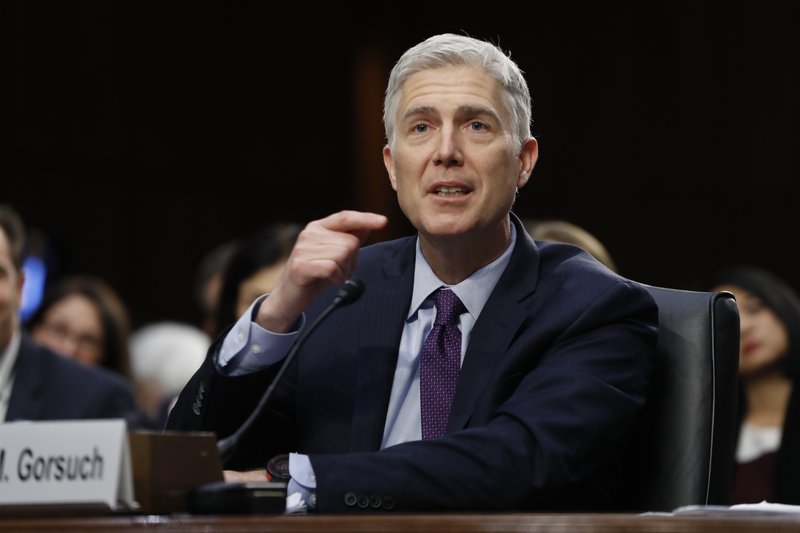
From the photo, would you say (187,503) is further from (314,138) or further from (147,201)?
(314,138)

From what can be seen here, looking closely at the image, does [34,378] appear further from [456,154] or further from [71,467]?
[71,467]

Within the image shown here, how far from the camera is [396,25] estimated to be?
8.07m

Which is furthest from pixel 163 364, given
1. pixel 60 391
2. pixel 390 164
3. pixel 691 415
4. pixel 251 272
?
pixel 691 415

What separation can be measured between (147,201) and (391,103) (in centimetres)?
547

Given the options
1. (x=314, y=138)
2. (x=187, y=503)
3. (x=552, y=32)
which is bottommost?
(x=187, y=503)

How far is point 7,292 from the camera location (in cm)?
387

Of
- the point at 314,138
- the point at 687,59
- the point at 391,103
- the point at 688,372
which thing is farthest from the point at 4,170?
the point at 688,372

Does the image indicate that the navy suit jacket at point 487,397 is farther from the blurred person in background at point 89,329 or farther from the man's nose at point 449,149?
the blurred person in background at point 89,329

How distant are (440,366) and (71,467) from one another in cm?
83

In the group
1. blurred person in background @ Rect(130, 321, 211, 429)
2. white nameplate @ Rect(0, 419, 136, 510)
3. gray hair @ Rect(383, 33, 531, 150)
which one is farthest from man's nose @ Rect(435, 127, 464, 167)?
blurred person in background @ Rect(130, 321, 211, 429)

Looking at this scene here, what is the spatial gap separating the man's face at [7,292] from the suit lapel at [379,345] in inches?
75.2

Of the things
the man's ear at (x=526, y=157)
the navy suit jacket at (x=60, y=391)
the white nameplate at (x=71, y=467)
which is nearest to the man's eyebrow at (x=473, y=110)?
the man's ear at (x=526, y=157)

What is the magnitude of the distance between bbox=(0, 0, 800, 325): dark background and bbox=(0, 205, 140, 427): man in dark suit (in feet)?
10.1

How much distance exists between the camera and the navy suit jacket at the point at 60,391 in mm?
3863
